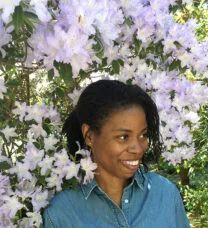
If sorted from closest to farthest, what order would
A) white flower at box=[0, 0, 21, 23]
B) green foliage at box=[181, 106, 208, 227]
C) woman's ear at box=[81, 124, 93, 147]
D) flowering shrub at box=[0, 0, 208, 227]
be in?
1. white flower at box=[0, 0, 21, 23]
2. flowering shrub at box=[0, 0, 208, 227]
3. woman's ear at box=[81, 124, 93, 147]
4. green foliage at box=[181, 106, 208, 227]

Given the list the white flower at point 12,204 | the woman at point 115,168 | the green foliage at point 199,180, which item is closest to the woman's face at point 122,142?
the woman at point 115,168

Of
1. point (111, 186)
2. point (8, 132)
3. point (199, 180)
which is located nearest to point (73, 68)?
point (8, 132)

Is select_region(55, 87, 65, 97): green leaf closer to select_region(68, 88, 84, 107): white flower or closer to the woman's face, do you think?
select_region(68, 88, 84, 107): white flower

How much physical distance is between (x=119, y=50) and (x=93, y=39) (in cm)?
42

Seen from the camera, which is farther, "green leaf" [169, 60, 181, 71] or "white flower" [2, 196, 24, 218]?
"green leaf" [169, 60, 181, 71]

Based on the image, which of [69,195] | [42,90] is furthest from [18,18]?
[42,90]

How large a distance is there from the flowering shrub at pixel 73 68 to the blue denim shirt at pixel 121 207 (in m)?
0.05

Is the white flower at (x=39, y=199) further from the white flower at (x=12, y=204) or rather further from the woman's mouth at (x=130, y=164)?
the woman's mouth at (x=130, y=164)

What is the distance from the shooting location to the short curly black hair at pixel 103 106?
5.81 feet

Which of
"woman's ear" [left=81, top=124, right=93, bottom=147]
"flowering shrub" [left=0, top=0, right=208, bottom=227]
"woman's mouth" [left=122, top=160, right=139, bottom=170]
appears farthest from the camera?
"woman's ear" [left=81, top=124, right=93, bottom=147]

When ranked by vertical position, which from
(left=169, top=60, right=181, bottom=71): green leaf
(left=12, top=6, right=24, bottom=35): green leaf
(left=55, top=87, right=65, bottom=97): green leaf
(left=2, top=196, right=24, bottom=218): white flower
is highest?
(left=169, top=60, right=181, bottom=71): green leaf

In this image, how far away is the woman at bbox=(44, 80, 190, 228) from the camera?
172cm

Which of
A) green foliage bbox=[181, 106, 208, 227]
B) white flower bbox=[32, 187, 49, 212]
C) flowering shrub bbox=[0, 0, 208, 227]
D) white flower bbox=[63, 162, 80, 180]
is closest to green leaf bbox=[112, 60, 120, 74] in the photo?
flowering shrub bbox=[0, 0, 208, 227]

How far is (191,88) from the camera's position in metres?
2.01
